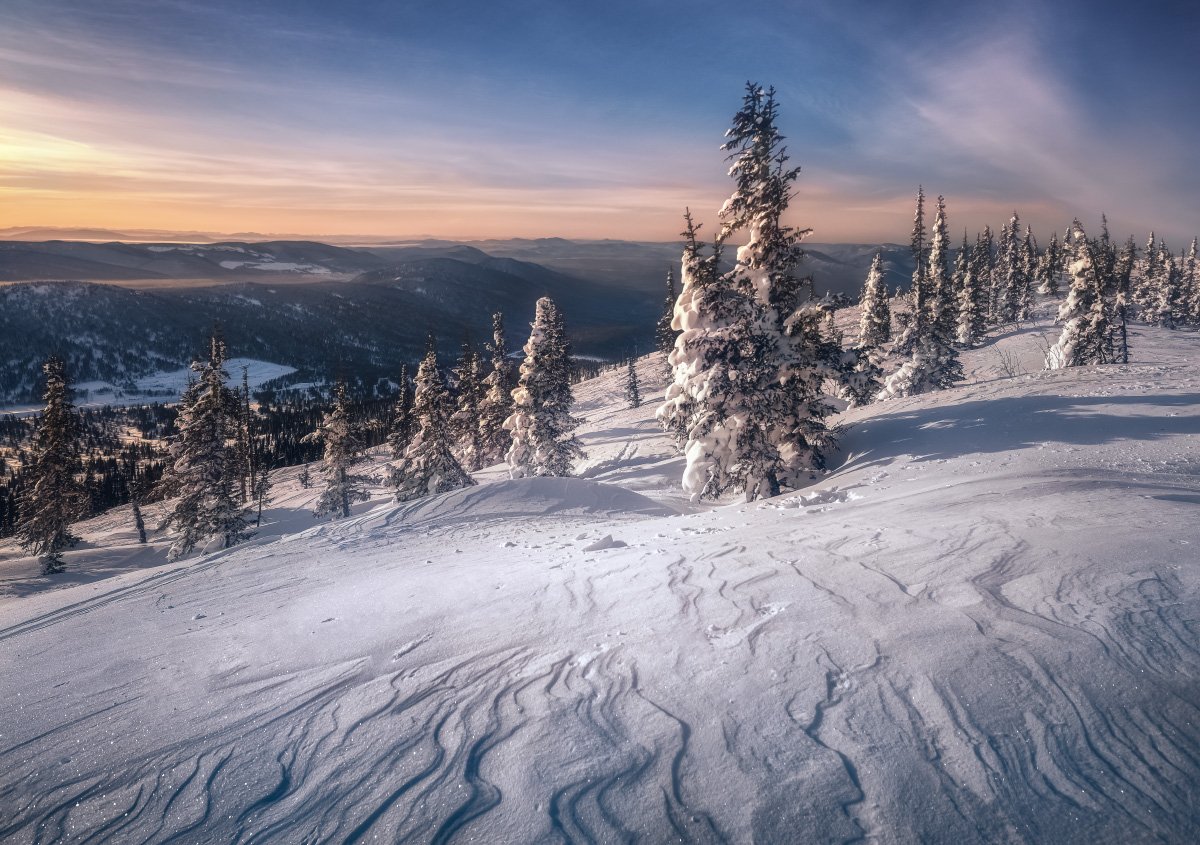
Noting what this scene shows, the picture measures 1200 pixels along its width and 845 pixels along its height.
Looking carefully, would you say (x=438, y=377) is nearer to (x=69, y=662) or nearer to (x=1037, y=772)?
(x=69, y=662)

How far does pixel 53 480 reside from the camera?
31797 millimetres

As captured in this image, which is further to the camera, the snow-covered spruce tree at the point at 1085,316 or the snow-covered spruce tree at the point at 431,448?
the snow-covered spruce tree at the point at 1085,316

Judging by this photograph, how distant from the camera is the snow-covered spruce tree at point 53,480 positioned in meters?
30.9

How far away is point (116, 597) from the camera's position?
31.7 feet

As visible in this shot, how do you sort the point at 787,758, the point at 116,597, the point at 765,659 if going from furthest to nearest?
the point at 116,597 < the point at 765,659 < the point at 787,758

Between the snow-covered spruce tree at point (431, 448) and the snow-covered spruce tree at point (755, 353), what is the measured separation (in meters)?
17.9

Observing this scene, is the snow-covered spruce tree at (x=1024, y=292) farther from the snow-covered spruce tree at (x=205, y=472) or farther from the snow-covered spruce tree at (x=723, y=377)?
the snow-covered spruce tree at (x=205, y=472)

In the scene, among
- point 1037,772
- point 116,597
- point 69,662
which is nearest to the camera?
point 1037,772

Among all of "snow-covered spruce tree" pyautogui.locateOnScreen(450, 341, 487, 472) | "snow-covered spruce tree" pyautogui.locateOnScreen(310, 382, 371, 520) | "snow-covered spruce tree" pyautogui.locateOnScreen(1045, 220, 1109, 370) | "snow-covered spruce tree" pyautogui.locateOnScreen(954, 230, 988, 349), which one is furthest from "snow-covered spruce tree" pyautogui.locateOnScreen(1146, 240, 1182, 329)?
"snow-covered spruce tree" pyautogui.locateOnScreen(310, 382, 371, 520)

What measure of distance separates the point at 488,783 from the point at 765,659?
8.41 feet

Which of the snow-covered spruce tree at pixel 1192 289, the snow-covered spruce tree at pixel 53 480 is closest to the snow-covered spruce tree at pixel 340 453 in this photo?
the snow-covered spruce tree at pixel 53 480

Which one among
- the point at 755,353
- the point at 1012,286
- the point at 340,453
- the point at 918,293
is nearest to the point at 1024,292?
the point at 1012,286

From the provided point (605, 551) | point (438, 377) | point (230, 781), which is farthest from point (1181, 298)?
point (230, 781)

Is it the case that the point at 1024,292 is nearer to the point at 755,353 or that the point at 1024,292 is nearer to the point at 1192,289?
the point at 1192,289
